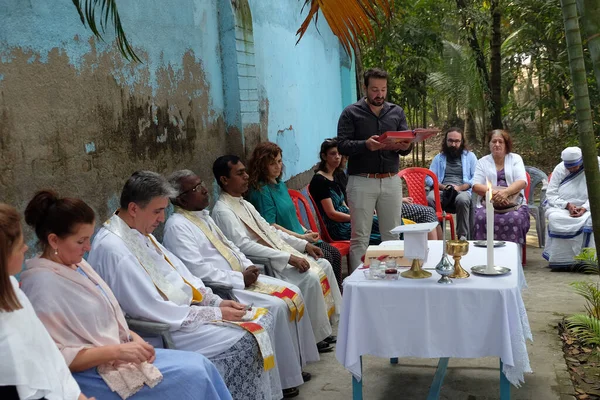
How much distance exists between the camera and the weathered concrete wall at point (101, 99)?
134 inches

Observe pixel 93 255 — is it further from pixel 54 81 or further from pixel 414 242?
pixel 414 242

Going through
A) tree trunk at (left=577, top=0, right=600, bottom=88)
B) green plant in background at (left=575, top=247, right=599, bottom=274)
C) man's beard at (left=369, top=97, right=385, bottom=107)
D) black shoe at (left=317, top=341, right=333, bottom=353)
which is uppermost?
tree trunk at (left=577, top=0, right=600, bottom=88)

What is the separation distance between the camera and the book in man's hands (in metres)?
5.20

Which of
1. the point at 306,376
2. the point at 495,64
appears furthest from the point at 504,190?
the point at 495,64

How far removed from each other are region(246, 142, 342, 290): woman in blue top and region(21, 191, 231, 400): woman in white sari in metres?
2.49

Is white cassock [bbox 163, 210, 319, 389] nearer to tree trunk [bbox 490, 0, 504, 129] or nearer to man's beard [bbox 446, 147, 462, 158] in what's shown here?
man's beard [bbox 446, 147, 462, 158]

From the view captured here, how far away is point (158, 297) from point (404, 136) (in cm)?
249

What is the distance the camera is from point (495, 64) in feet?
38.0

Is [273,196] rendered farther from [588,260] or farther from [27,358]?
[27,358]

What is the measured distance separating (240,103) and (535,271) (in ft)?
11.4

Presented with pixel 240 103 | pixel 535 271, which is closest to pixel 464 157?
pixel 535 271

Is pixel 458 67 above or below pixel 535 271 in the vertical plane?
above

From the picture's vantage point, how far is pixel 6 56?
332 cm

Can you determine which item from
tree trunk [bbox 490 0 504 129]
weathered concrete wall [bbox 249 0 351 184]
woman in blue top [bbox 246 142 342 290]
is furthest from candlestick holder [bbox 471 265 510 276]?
tree trunk [bbox 490 0 504 129]
